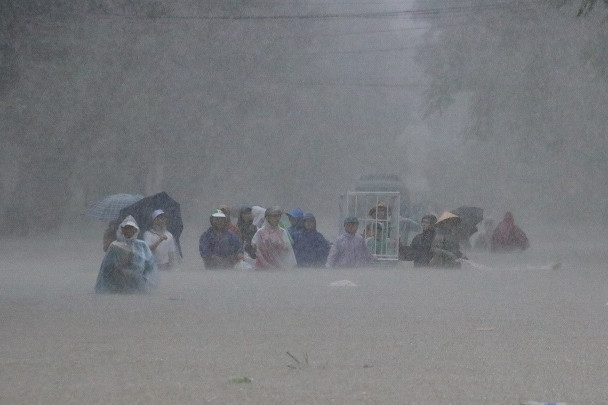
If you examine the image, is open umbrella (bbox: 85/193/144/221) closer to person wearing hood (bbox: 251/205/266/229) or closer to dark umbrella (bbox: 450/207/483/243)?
person wearing hood (bbox: 251/205/266/229)

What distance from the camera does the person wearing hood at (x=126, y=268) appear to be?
1611 centimetres

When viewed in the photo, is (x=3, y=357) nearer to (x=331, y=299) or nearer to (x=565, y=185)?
(x=331, y=299)

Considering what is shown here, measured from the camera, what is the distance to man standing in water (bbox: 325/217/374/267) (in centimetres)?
2166

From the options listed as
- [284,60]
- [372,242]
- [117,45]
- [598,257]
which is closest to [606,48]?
[598,257]

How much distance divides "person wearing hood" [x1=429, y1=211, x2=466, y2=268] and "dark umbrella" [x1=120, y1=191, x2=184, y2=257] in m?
4.03

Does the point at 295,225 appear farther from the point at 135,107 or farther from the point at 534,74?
the point at 135,107

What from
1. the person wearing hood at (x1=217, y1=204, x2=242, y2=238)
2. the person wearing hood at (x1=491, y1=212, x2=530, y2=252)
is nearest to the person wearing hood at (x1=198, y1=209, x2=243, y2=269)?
the person wearing hood at (x1=217, y1=204, x2=242, y2=238)

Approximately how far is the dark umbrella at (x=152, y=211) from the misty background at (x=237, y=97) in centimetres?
312

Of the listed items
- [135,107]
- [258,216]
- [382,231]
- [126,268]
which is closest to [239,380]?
[126,268]

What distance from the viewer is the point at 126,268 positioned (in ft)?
53.0

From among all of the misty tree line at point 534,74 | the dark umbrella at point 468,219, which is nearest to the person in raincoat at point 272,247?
the misty tree line at point 534,74

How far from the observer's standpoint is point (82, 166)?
4566cm

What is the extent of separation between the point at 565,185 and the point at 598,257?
32.7 meters

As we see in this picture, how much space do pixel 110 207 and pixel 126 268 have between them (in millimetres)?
7112
